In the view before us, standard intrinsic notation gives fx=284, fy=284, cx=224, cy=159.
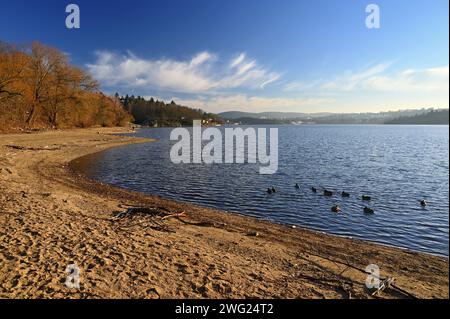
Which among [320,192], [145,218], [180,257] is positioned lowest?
[320,192]

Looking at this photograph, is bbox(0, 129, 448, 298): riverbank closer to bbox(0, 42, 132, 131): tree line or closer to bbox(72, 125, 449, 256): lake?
bbox(72, 125, 449, 256): lake

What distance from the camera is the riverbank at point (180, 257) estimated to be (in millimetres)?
7293

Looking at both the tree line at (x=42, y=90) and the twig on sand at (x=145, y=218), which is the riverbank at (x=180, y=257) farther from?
the tree line at (x=42, y=90)

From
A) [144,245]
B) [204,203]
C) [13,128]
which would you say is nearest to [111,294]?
[144,245]

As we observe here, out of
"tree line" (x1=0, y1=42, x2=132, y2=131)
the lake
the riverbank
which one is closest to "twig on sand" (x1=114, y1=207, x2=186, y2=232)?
the riverbank

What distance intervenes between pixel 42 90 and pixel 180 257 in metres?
71.0

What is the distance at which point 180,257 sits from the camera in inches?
362

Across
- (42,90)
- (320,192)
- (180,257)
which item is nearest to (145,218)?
(180,257)

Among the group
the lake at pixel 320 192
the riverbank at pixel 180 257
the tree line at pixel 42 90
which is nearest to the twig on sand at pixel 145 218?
the riverbank at pixel 180 257

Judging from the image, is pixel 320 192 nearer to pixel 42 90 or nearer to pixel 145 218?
pixel 145 218

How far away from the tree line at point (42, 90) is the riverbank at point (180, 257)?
48.3 meters

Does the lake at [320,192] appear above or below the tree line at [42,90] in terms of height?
below

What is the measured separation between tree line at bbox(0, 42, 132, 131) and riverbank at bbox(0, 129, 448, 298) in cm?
4831

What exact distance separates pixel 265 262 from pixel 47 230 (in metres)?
8.03
